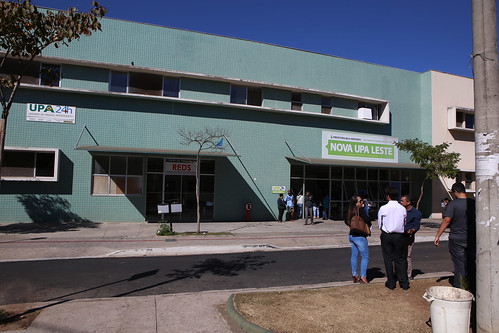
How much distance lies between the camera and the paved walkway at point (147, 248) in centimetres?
489

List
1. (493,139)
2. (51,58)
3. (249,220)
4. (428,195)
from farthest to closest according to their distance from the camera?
(428,195) → (249,220) → (51,58) → (493,139)

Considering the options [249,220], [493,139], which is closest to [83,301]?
[493,139]

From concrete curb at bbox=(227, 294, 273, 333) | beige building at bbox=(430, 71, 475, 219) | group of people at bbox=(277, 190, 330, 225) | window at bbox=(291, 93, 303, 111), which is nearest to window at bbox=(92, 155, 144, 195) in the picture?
group of people at bbox=(277, 190, 330, 225)

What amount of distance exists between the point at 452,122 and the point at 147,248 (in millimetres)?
20931

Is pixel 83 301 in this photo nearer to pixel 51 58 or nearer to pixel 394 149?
pixel 51 58

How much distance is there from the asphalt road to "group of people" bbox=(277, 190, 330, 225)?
7.39m

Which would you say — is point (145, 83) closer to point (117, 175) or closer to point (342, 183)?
point (117, 175)

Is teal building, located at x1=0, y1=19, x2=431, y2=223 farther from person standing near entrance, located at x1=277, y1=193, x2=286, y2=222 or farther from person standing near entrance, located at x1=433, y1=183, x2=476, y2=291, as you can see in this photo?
person standing near entrance, located at x1=433, y1=183, x2=476, y2=291

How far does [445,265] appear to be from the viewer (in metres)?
9.12

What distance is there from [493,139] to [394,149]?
19349mm

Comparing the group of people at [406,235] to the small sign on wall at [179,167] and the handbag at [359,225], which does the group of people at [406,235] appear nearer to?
the handbag at [359,225]

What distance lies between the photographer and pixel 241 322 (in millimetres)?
4758

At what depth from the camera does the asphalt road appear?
21.6ft

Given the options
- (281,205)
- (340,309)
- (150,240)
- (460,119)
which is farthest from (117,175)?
(460,119)
